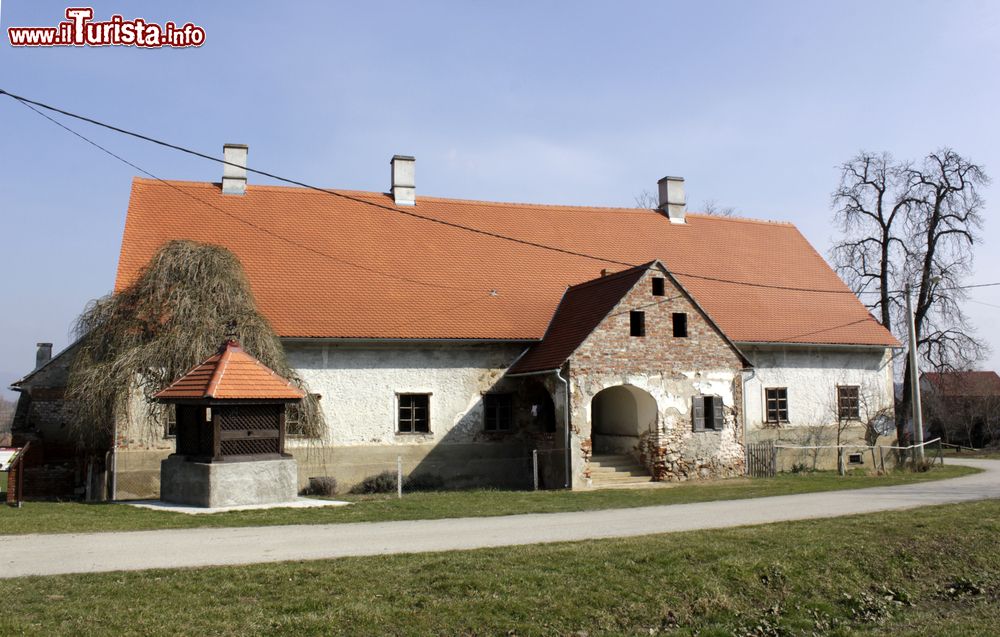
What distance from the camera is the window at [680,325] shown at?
21547 mm

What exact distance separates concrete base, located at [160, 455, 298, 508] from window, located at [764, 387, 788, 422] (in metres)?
15.4

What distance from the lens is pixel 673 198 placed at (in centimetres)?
3048

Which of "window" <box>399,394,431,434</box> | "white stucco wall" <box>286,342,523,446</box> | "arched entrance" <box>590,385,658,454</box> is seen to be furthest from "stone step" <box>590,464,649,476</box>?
"window" <box>399,394,431,434</box>

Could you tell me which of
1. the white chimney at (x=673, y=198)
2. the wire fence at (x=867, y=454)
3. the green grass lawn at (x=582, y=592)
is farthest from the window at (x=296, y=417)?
the white chimney at (x=673, y=198)

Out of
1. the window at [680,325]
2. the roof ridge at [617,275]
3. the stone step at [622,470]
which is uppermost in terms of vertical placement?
the roof ridge at [617,275]

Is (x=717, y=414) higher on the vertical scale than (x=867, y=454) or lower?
higher

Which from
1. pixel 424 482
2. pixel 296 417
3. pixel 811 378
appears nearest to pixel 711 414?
pixel 811 378

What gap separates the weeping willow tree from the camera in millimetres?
17312

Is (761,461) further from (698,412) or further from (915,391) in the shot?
(915,391)

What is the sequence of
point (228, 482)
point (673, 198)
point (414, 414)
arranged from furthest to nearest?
point (673, 198), point (414, 414), point (228, 482)

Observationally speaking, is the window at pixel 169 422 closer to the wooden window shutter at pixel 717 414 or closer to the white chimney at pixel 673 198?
the wooden window shutter at pixel 717 414

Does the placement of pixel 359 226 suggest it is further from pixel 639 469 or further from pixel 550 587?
pixel 550 587

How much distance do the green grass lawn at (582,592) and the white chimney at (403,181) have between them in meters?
17.4

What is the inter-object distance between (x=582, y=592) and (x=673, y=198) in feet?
76.1
